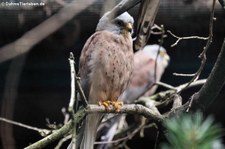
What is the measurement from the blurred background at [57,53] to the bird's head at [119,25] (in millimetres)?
79

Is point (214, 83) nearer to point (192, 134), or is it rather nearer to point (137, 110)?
point (137, 110)

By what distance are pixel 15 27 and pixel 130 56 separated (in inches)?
28.5

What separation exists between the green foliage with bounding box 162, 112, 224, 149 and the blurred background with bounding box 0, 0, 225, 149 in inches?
56.3

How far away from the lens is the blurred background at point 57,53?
2672 mm

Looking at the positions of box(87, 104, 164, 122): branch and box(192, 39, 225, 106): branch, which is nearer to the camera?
box(192, 39, 225, 106): branch

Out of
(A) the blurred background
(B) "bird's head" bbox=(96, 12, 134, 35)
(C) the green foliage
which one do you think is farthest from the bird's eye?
(C) the green foliage

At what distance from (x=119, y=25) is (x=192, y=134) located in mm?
1889

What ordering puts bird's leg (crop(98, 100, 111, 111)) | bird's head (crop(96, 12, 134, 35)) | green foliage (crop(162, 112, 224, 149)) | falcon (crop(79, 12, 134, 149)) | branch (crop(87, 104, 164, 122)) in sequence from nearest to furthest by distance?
1. green foliage (crop(162, 112, 224, 149))
2. branch (crop(87, 104, 164, 122))
3. bird's leg (crop(98, 100, 111, 111))
4. falcon (crop(79, 12, 134, 149))
5. bird's head (crop(96, 12, 134, 35))

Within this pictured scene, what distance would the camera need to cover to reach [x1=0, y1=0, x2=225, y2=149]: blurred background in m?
2.67

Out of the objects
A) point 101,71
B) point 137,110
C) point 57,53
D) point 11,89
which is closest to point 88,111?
point 137,110

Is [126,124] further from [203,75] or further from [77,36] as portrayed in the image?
[77,36]

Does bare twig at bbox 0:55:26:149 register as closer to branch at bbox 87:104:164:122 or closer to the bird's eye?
branch at bbox 87:104:164:122

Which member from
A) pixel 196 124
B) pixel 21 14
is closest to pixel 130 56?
pixel 21 14

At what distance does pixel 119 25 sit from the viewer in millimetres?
2604
